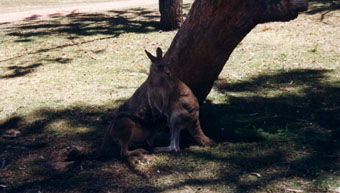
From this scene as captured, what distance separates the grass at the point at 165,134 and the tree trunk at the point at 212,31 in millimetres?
742

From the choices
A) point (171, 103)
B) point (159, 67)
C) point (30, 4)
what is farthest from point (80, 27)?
point (171, 103)

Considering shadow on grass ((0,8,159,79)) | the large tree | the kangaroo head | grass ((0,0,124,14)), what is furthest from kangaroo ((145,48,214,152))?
grass ((0,0,124,14))

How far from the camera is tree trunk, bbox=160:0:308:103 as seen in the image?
4.99 metres

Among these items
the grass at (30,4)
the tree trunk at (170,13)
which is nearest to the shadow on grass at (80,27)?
the tree trunk at (170,13)

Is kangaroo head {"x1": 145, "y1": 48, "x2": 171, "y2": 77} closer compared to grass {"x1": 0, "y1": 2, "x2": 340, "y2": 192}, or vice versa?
grass {"x1": 0, "y1": 2, "x2": 340, "y2": 192}

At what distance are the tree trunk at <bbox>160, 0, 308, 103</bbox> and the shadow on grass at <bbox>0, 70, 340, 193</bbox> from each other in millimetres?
749

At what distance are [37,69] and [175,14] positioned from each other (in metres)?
4.14

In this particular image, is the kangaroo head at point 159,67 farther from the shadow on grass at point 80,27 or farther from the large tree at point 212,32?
the shadow on grass at point 80,27

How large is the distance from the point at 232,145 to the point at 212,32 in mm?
1517

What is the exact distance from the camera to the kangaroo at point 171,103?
16.3ft

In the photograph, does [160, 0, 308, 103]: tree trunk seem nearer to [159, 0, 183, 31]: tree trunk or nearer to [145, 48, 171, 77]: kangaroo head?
[145, 48, 171, 77]: kangaroo head

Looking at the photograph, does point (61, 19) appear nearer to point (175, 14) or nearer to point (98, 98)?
point (175, 14)

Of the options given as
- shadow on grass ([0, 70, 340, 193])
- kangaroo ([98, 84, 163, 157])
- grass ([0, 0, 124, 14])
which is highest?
grass ([0, 0, 124, 14])

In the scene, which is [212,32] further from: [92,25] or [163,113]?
[92,25]
